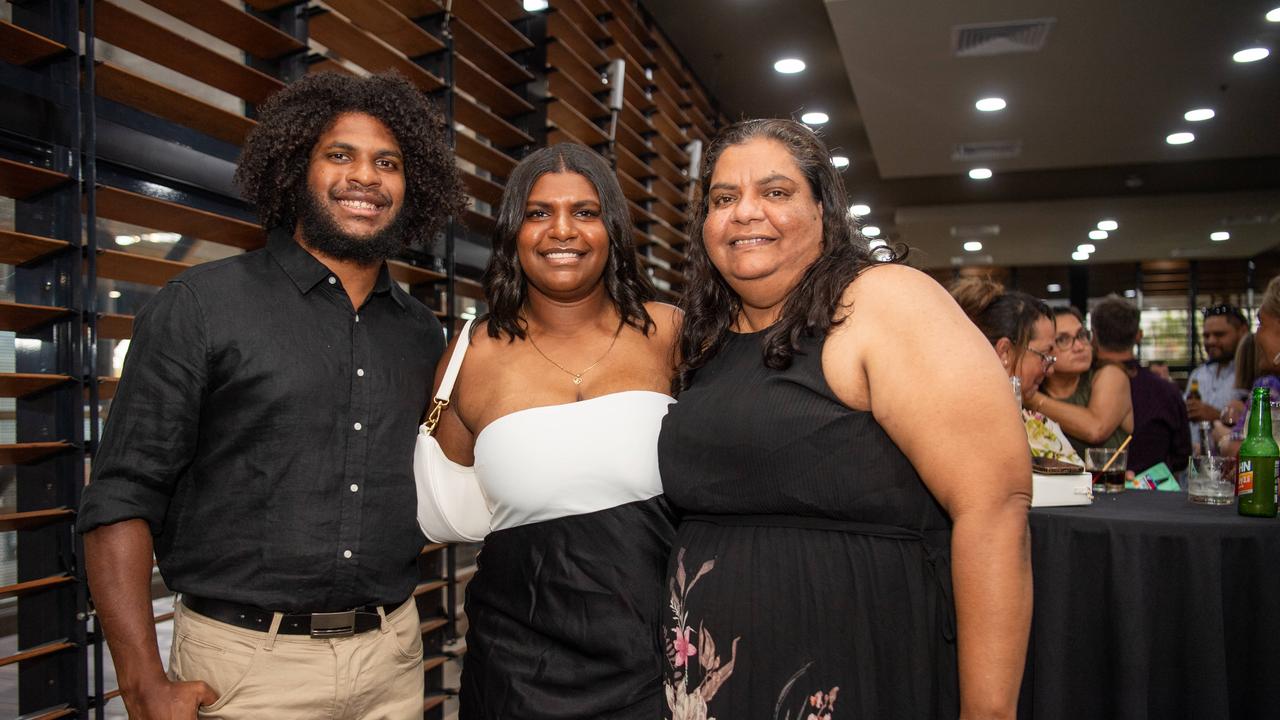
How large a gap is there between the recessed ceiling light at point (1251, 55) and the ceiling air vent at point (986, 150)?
202cm

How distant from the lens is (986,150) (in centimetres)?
792

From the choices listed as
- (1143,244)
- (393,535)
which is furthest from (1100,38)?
(1143,244)

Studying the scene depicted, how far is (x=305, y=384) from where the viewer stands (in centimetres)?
176

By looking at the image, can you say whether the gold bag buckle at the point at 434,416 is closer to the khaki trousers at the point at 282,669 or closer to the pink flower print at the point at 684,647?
the khaki trousers at the point at 282,669

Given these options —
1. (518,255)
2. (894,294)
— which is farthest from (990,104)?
(894,294)

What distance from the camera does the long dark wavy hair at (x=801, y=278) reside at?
1.60 metres

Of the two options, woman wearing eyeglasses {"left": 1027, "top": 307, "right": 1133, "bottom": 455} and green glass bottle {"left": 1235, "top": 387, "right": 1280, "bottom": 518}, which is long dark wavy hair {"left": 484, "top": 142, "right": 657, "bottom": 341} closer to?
green glass bottle {"left": 1235, "top": 387, "right": 1280, "bottom": 518}

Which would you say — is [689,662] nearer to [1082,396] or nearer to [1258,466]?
[1258,466]

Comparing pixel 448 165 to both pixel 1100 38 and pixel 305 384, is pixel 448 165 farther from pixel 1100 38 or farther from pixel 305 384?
pixel 1100 38

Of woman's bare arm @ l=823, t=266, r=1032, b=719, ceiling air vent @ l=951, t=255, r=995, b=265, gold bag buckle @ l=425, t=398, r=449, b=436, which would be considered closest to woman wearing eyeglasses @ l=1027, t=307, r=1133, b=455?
woman's bare arm @ l=823, t=266, r=1032, b=719

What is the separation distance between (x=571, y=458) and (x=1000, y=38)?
15.1ft

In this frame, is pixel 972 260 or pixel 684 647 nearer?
pixel 684 647

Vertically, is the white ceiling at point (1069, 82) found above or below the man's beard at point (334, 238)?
above

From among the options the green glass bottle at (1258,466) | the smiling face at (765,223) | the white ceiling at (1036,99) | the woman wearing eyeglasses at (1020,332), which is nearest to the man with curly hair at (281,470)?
the smiling face at (765,223)
